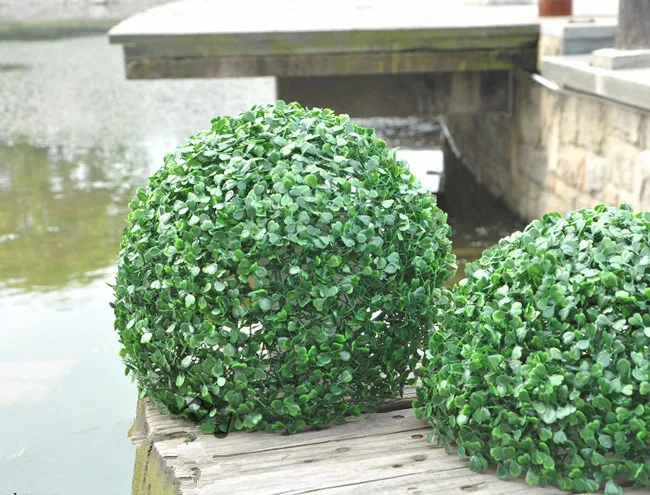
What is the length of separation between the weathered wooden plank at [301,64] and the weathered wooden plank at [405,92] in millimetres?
498

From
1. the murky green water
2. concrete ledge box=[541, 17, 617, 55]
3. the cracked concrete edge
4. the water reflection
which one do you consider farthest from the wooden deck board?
the cracked concrete edge

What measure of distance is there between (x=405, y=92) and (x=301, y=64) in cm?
103

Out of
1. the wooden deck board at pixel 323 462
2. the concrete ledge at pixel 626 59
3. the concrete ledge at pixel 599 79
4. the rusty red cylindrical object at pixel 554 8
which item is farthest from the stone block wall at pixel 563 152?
the wooden deck board at pixel 323 462

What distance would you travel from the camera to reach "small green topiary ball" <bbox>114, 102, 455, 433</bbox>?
7.47 ft

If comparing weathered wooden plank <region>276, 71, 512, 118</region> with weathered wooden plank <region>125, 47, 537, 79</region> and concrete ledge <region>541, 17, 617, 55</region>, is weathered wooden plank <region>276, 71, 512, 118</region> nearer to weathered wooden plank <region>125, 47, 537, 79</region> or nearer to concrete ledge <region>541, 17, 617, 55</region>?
weathered wooden plank <region>125, 47, 537, 79</region>

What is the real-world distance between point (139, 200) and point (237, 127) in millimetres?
360

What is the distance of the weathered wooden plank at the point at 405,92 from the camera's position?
7.12m

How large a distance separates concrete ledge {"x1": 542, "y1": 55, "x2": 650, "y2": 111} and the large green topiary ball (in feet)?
8.91

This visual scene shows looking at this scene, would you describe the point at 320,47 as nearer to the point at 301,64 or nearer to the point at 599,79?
the point at 301,64

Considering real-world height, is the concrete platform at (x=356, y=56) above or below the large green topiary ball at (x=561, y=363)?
above

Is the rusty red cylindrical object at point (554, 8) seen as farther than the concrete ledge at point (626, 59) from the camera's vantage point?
Yes

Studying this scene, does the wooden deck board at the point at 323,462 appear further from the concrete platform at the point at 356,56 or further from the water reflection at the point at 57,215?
the concrete platform at the point at 356,56

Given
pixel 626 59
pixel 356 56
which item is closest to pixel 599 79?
pixel 626 59

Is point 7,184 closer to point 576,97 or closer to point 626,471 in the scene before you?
point 576,97
